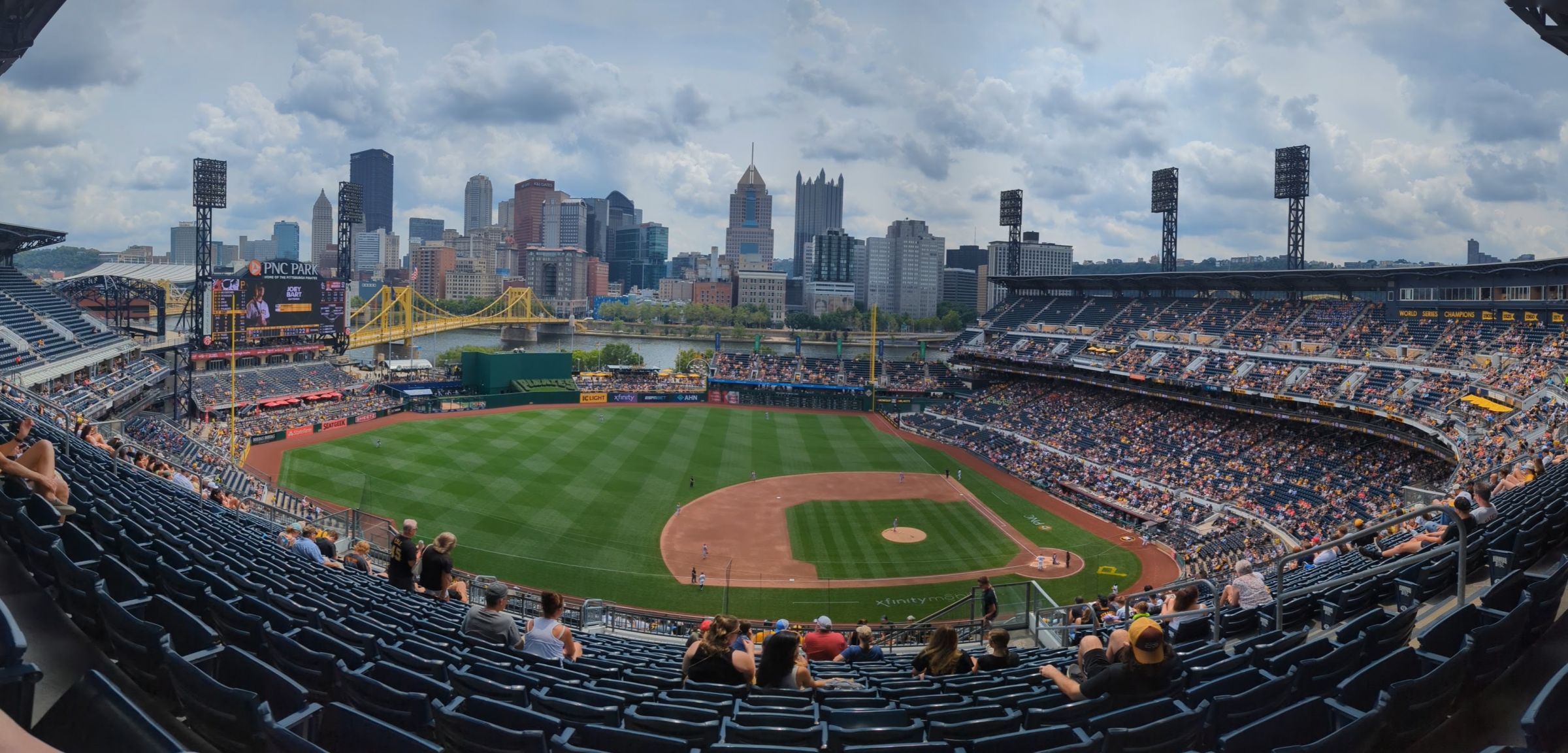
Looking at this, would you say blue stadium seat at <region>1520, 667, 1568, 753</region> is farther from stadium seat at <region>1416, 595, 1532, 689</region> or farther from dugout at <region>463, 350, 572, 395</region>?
dugout at <region>463, 350, 572, 395</region>

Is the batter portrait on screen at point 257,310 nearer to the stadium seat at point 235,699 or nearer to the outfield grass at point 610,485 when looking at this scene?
the outfield grass at point 610,485

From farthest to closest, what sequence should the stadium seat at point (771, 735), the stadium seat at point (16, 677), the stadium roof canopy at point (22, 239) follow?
the stadium roof canopy at point (22, 239) < the stadium seat at point (771, 735) < the stadium seat at point (16, 677)

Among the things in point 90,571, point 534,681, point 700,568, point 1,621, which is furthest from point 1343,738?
point 700,568

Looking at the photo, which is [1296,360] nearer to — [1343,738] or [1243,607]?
[1243,607]

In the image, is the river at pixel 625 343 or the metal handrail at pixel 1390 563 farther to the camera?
the river at pixel 625 343

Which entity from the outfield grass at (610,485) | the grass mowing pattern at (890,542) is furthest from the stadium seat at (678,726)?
the grass mowing pattern at (890,542)

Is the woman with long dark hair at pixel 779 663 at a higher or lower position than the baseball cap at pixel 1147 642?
lower

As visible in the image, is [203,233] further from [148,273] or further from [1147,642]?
[1147,642]
